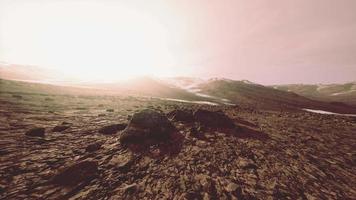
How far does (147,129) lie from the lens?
15.7 m

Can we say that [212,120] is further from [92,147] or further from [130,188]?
[130,188]

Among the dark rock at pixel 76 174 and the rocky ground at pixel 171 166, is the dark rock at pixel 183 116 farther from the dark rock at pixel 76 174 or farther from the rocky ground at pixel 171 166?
the dark rock at pixel 76 174

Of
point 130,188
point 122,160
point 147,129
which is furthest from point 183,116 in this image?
point 130,188

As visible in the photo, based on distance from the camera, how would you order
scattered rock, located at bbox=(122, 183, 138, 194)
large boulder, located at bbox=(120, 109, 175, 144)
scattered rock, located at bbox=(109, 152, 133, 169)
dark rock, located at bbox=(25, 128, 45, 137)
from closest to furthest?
scattered rock, located at bbox=(122, 183, 138, 194)
scattered rock, located at bbox=(109, 152, 133, 169)
large boulder, located at bbox=(120, 109, 175, 144)
dark rock, located at bbox=(25, 128, 45, 137)

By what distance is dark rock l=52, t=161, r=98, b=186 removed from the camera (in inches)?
374

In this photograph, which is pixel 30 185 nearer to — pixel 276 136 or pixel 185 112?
pixel 185 112

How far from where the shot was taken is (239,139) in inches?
667

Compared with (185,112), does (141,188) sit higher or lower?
lower

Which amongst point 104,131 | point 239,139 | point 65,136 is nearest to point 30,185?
point 65,136

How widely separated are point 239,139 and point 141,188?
10228 millimetres

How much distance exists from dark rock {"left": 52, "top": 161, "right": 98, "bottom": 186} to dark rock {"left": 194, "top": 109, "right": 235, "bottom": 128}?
11873 millimetres

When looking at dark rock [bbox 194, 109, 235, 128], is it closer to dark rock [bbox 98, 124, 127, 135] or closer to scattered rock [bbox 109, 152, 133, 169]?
dark rock [bbox 98, 124, 127, 135]

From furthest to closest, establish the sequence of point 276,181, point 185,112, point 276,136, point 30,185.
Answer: point 185,112 → point 276,136 → point 276,181 → point 30,185

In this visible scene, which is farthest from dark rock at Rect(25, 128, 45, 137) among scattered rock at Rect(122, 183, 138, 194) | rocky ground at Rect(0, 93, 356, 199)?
scattered rock at Rect(122, 183, 138, 194)
